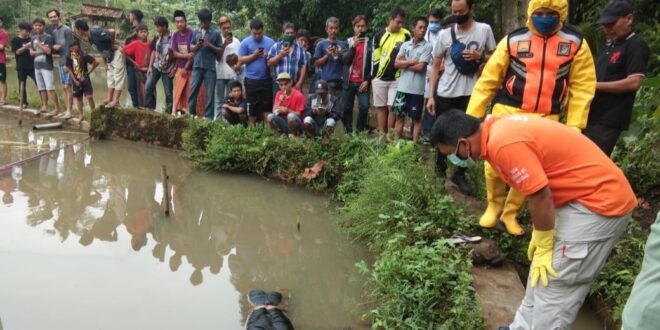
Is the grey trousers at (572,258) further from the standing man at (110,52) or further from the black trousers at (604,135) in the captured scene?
the standing man at (110,52)

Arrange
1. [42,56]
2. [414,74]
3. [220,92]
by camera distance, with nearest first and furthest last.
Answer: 1. [414,74]
2. [220,92]
3. [42,56]

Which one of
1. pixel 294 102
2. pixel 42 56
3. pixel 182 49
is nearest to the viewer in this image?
pixel 294 102

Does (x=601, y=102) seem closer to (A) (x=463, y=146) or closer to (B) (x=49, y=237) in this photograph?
(A) (x=463, y=146)

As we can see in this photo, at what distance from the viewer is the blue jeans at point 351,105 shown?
6836mm

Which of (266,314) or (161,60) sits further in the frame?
(161,60)

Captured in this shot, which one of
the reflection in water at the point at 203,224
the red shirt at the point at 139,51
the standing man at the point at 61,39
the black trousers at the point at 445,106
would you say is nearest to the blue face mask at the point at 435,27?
the black trousers at the point at 445,106

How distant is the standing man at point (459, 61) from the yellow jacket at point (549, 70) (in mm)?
1076

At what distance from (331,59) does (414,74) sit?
1498 millimetres

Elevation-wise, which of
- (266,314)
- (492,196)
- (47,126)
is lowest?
(266,314)

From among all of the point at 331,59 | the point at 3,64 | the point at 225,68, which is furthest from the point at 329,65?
the point at 3,64

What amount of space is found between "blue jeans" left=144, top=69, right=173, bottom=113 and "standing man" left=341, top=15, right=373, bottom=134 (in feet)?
9.78

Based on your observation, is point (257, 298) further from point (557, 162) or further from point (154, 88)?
point (154, 88)

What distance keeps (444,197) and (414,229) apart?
45 cm

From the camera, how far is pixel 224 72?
767 cm
